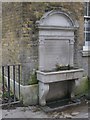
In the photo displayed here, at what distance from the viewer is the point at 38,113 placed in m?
4.75

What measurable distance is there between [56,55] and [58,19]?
3.41ft

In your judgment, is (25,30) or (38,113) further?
(25,30)

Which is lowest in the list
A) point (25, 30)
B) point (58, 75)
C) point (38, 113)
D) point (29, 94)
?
point (38, 113)

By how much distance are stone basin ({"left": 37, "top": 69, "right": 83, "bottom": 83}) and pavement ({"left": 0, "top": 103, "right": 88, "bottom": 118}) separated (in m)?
0.79

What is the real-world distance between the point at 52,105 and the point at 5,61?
2117mm

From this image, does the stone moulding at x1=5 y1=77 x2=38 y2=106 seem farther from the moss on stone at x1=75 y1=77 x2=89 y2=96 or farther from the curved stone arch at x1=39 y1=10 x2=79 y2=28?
the curved stone arch at x1=39 y1=10 x2=79 y2=28

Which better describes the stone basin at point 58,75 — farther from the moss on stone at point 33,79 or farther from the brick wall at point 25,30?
the brick wall at point 25,30

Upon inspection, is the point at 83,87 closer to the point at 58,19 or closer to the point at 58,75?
the point at 58,75

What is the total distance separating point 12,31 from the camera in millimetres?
5609

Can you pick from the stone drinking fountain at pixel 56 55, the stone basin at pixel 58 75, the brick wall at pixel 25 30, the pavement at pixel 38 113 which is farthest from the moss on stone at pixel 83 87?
the brick wall at pixel 25 30

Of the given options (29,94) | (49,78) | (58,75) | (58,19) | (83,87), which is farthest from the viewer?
(83,87)

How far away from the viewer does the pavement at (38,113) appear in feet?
15.0

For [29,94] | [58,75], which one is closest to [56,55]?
[58,75]

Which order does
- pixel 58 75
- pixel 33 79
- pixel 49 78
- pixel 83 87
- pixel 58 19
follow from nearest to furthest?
pixel 49 78 < pixel 58 75 < pixel 33 79 < pixel 58 19 < pixel 83 87
